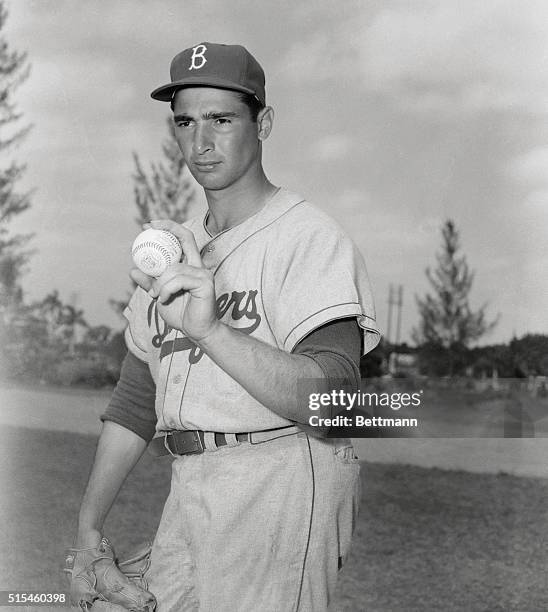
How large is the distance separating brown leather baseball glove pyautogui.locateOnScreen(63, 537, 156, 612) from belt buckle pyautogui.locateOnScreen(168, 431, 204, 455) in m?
0.21

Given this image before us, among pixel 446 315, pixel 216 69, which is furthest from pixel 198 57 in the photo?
pixel 446 315

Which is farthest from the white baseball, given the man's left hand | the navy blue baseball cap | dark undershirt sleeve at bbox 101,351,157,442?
dark undershirt sleeve at bbox 101,351,157,442

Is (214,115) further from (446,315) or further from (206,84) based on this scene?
(446,315)

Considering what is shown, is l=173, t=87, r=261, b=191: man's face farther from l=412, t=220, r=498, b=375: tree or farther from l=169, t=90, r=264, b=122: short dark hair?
l=412, t=220, r=498, b=375: tree

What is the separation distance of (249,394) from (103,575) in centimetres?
41

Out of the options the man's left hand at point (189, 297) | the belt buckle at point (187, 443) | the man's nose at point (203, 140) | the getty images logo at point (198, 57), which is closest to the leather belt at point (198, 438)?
the belt buckle at point (187, 443)

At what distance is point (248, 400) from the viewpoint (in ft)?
3.79

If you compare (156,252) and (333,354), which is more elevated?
(156,252)

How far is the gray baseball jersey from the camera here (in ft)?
3.64

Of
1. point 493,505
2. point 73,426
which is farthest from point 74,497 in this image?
point 493,505

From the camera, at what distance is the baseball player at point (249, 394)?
1131 millimetres

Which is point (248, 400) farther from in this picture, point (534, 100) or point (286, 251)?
point (534, 100)

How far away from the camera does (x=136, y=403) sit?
1.40 meters

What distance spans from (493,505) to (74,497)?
7.61ft
